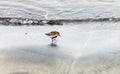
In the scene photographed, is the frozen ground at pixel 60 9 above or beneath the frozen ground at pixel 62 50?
above

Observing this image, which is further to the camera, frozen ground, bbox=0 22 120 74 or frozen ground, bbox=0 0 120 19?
frozen ground, bbox=0 0 120 19

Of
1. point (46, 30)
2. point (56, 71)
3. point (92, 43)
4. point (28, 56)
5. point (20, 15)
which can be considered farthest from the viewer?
point (20, 15)

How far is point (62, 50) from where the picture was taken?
4895mm

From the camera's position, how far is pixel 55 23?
19.4 feet

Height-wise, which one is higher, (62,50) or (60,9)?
(60,9)

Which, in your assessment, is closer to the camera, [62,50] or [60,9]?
[62,50]

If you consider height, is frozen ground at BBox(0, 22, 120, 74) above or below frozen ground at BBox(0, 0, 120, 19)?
below

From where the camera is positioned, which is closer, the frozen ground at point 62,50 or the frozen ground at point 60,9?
the frozen ground at point 62,50

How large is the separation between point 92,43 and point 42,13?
1.69m

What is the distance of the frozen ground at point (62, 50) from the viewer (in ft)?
14.7

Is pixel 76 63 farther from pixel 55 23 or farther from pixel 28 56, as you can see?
pixel 55 23

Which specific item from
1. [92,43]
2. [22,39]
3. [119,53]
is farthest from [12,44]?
[119,53]

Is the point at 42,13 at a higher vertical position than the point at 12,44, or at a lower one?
higher

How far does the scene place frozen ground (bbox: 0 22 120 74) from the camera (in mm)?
4492
